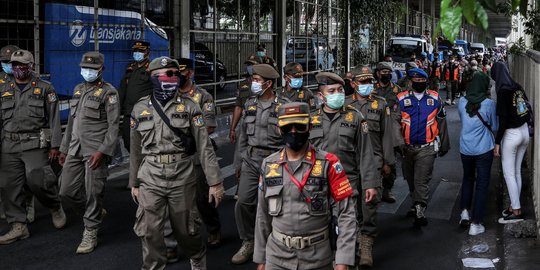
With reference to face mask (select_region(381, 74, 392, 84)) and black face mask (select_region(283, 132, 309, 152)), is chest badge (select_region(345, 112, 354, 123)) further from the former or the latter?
face mask (select_region(381, 74, 392, 84))

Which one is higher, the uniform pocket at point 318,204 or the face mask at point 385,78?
the face mask at point 385,78

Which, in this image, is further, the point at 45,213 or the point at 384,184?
the point at 384,184

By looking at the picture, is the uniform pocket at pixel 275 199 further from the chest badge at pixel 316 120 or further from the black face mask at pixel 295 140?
the chest badge at pixel 316 120

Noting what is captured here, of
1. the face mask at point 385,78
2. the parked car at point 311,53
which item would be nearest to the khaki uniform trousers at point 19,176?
the face mask at point 385,78

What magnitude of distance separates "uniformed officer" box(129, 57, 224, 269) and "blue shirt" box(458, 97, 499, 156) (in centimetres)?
326

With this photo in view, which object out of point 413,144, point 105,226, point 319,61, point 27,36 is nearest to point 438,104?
point 413,144

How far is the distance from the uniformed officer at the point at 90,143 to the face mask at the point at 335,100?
2.17 metres

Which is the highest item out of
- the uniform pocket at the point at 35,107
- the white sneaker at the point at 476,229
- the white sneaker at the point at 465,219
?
the uniform pocket at the point at 35,107

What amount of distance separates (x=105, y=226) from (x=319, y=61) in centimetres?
1741

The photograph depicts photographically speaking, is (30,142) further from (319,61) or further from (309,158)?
(319,61)

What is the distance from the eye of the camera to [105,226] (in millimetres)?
7418

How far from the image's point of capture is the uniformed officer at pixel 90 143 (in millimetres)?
6371

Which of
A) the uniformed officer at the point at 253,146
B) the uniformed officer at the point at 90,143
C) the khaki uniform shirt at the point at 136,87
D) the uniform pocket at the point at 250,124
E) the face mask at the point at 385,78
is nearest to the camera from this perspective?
the uniformed officer at the point at 253,146

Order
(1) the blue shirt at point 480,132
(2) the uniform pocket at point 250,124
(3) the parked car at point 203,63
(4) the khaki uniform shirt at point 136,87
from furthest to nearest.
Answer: (3) the parked car at point 203,63 < (4) the khaki uniform shirt at point 136,87 < (1) the blue shirt at point 480,132 < (2) the uniform pocket at point 250,124
